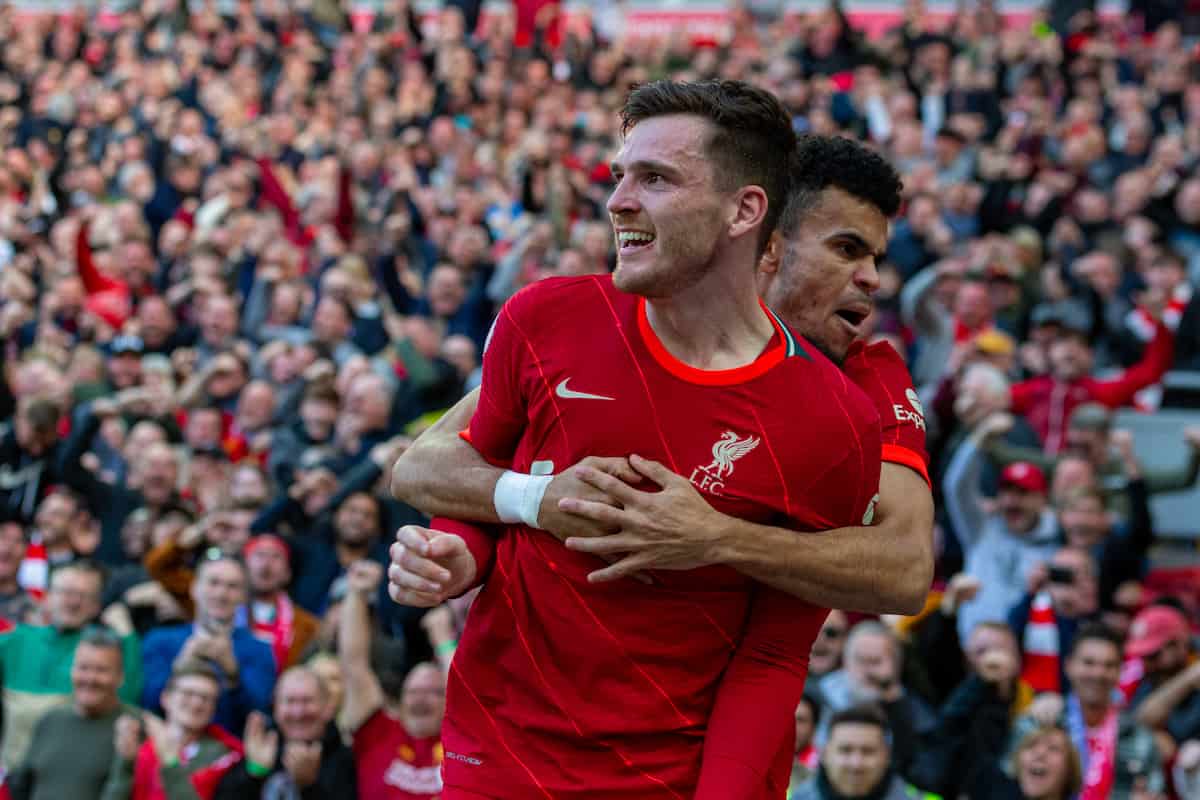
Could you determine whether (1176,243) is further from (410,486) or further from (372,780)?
(410,486)

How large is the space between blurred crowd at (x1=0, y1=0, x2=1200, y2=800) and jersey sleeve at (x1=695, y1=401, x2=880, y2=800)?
10.8ft

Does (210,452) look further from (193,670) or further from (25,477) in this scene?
(193,670)

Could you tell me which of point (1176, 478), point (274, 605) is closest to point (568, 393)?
point (274, 605)

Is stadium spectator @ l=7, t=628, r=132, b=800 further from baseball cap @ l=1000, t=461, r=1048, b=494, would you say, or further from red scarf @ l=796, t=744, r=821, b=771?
baseball cap @ l=1000, t=461, r=1048, b=494

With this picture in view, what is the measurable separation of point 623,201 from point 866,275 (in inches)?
30.9

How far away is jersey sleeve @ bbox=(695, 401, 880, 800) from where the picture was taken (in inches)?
117

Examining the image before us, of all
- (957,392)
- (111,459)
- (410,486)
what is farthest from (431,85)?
(410,486)

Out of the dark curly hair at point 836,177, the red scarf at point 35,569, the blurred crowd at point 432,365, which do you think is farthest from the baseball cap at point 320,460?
the dark curly hair at point 836,177

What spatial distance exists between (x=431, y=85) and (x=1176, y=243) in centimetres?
816

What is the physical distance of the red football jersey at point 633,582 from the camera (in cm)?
296

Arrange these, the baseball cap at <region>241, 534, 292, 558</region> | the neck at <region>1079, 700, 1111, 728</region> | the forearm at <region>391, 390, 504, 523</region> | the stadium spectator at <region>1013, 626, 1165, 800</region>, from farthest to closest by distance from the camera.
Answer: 1. the baseball cap at <region>241, 534, 292, 558</region>
2. the neck at <region>1079, 700, 1111, 728</region>
3. the stadium spectator at <region>1013, 626, 1165, 800</region>
4. the forearm at <region>391, 390, 504, 523</region>

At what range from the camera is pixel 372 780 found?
6770 millimetres

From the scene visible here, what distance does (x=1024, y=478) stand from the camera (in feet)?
26.3

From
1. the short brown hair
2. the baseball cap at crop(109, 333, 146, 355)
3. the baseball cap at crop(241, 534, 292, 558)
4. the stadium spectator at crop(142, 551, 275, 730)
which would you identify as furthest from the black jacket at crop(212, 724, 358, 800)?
the baseball cap at crop(109, 333, 146, 355)
